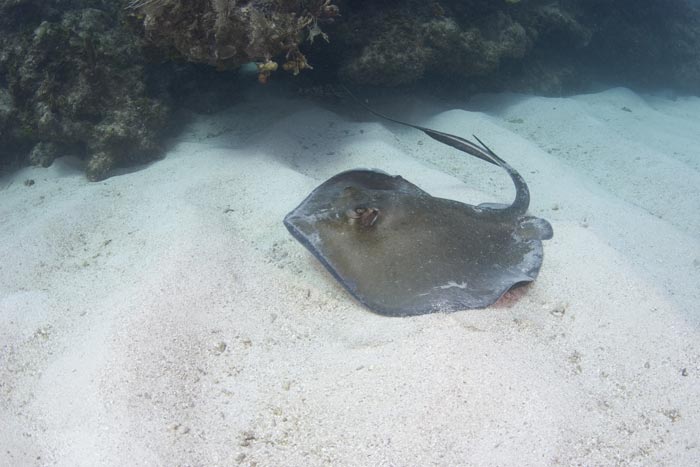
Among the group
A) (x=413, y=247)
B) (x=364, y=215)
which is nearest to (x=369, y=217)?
(x=364, y=215)

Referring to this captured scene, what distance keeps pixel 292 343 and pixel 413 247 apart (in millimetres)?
1185

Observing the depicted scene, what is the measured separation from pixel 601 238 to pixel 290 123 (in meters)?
4.46

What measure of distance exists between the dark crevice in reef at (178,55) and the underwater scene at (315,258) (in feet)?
0.11

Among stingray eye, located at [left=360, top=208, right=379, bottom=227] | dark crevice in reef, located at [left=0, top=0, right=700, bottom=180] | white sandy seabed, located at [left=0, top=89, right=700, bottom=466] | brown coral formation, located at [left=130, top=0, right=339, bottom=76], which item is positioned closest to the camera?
white sandy seabed, located at [left=0, top=89, right=700, bottom=466]

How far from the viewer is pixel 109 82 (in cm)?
565

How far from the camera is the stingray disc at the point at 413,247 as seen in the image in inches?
117

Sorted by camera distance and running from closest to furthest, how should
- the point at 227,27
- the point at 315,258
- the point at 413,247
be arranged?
the point at 413,247 < the point at 315,258 < the point at 227,27

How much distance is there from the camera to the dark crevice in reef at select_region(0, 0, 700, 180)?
442 centimetres

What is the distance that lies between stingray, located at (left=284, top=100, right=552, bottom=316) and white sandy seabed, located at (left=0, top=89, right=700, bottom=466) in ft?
0.63

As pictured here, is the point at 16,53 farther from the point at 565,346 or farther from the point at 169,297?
the point at 565,346

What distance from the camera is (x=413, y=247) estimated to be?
127 inches

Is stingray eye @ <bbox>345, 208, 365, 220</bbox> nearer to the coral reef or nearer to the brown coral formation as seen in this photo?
the brown coral formation

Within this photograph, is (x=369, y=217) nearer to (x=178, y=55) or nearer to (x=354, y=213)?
(x=354, y=213)

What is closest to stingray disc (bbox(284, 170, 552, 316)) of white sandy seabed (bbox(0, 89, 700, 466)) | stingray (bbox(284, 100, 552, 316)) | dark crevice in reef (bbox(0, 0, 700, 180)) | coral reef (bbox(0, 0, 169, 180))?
stingray (bbox(284, 100, 552, 316))
